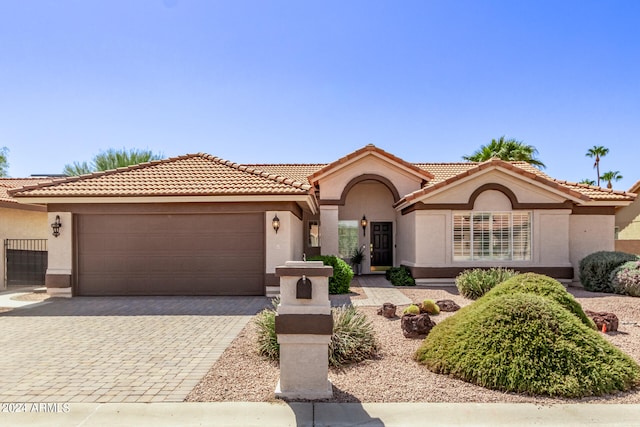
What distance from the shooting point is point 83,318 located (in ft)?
31.0

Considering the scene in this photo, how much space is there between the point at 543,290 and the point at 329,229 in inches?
429

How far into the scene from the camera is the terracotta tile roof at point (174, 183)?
12.1 metres

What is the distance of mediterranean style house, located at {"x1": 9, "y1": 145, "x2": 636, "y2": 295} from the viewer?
12.3 meters

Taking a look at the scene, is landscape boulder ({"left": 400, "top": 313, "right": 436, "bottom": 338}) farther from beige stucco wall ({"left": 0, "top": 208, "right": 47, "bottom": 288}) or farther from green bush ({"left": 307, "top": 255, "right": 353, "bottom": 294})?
beige stucco wall ({"left": 0, "top": 208, "right": 47, "bottom": 288})

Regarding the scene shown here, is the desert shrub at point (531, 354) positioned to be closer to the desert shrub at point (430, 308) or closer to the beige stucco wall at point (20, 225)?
the desert shrub at point (430, 308)

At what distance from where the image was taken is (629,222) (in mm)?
27031

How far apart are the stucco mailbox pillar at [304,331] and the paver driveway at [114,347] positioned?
1.40 meters

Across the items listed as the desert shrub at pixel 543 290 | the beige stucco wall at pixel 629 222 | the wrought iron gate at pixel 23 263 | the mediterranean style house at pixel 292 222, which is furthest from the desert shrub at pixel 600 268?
the wrought iron gate at pixel 23 263

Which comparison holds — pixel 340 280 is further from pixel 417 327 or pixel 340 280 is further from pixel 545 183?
pixel 545 183

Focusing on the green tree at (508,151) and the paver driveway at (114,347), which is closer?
the paver driveway at (114,347)

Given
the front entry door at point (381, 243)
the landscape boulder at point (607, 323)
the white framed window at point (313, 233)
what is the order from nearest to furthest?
1. the landscape boulder at point (607, 323)
2. the white framed window at point (313, 233)
3. the front entry door at point (381, 243)

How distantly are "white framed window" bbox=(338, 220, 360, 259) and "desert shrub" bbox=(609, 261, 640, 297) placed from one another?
9.82 meters

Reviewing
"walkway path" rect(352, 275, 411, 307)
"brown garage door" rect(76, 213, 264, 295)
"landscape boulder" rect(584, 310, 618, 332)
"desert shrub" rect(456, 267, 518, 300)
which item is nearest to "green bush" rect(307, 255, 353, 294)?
"walkway path" rect(352, 275, 411, 307)

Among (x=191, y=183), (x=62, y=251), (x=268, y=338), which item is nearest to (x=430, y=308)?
(x=268, y=338)
